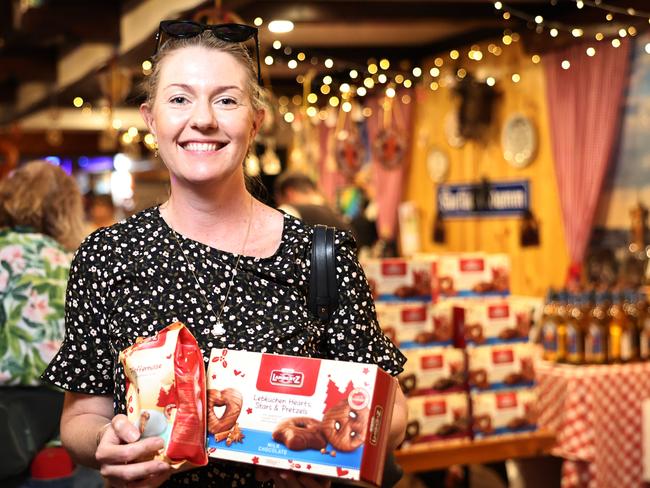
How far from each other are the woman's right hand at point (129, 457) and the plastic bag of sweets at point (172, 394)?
16mm

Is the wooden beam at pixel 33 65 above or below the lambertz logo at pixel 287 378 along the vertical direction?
above

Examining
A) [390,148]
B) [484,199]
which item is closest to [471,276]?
[390,148]

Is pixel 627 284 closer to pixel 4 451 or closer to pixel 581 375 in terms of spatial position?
pixel 581 375

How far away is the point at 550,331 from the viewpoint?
5.52 m

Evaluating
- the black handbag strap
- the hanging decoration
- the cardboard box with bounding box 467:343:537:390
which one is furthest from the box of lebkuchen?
the hanging decoration

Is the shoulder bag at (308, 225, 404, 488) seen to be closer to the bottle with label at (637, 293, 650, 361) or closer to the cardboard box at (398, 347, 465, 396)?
the cardboard box at (398, 347, 465, 396)

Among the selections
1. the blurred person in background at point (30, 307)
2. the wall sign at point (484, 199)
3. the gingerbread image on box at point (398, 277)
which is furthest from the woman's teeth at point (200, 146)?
the wall sign at point (484, 199)

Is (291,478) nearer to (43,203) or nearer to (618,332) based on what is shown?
(43,203)

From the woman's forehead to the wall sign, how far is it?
6.88 meters

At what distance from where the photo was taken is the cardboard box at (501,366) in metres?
4.77

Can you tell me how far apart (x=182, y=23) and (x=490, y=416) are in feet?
11.0

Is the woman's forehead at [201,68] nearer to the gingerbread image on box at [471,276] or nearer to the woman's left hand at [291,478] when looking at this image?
the woman's left hand at [291,478]

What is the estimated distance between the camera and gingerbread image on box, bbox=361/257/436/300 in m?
4.60

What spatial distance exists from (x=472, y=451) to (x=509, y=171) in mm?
4534
